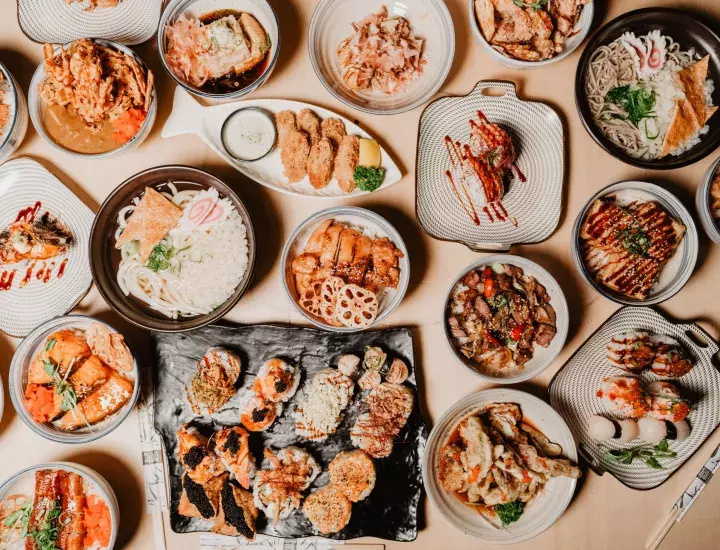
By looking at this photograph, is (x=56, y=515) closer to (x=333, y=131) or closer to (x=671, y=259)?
(x=333, y=131)

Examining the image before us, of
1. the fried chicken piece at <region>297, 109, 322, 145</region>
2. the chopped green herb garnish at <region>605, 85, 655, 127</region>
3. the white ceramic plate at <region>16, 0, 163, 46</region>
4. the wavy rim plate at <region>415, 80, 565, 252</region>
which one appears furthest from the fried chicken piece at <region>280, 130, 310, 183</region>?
the chopped green herb garnish at <region>605, 85, 655, 127</region>

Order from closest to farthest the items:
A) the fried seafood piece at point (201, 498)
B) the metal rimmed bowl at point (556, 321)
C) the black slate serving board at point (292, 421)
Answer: the metal rimmed bowl at point (556, 321) → the fried seafood piece at point (201, 498) → the black slate serving board at point (292, 421)

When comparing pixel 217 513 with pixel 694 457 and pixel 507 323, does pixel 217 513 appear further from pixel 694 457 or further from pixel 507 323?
pixel 694 457

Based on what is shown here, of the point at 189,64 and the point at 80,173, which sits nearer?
the point at 189,64

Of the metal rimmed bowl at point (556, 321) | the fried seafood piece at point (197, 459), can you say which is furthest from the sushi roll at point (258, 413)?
the metal rimmed bowl at point (556, 321)

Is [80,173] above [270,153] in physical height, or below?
below

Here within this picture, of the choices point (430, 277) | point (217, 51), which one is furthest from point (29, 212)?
point (430, 277)

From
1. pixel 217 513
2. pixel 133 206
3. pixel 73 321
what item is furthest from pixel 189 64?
pixel 217 513

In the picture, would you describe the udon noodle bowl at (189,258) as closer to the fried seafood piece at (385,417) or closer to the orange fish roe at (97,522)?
A: the fried seafood piece at (385,417)
